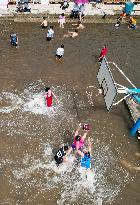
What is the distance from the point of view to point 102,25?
2767cm

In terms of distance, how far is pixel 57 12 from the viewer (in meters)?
27.8

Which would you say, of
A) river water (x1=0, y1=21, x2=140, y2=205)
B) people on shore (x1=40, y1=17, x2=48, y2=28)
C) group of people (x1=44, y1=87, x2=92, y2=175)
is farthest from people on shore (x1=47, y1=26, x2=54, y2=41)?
group of people (x1=44, y1=87, x2=92, y2=175)

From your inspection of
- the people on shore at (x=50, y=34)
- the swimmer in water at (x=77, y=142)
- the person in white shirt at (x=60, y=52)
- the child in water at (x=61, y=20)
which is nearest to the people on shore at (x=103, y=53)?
the person in white shirt at (x=60, y=52)

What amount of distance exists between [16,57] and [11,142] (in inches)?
274

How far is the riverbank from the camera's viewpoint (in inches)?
1065

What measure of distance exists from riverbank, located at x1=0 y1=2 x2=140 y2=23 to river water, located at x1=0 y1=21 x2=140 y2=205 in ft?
2.01

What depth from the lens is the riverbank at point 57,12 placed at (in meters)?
27.1

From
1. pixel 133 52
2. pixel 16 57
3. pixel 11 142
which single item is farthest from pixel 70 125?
pixel 133 52

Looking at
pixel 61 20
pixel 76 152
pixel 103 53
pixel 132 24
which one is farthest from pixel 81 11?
pixel 76 152

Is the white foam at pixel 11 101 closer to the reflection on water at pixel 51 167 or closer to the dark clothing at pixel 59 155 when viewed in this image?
the reflection on water at pixel 51 167

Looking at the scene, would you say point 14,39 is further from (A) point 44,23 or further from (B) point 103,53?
(B) point 103,53

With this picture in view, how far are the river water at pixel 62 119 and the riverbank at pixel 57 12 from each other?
0.61 metres

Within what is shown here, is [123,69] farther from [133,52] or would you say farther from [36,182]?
[36,182]

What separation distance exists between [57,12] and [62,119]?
1052 centimetres
